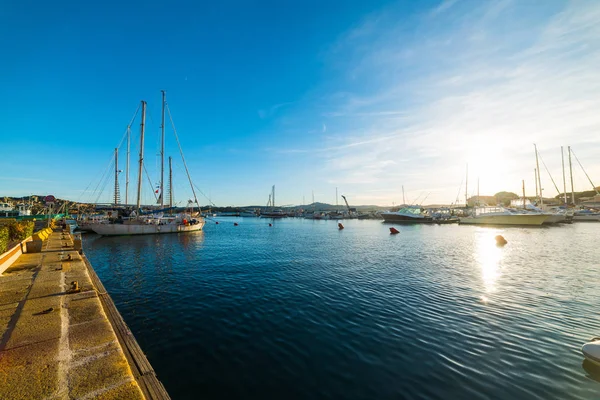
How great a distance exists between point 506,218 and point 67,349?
79.1 m

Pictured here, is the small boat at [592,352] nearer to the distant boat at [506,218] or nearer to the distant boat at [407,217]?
the distant boat at [506,218]

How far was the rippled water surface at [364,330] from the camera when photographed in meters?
5.83

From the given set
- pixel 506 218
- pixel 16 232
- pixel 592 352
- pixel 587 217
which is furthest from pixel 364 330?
pixel 587 217

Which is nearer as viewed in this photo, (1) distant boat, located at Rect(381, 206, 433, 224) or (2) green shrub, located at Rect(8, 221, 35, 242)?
(2) green shrub, located at Rect(8, 221, 35, 242)

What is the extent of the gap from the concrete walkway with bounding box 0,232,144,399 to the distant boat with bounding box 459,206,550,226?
7711 centimetres

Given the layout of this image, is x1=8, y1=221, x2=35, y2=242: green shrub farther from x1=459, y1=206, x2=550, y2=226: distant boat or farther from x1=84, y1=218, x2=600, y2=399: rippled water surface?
x1=459, y1=206, x2=550, y2=226: distant boat

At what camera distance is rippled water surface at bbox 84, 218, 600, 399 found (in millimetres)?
5828

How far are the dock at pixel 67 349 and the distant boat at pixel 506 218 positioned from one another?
76.8m

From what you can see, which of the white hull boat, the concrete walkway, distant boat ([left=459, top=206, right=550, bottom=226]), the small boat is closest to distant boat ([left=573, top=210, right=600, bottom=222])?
distant boat ([left=459, top=206, right=550, bottom=226])

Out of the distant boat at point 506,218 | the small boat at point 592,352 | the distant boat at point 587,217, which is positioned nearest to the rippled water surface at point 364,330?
the small boat at point 592,352

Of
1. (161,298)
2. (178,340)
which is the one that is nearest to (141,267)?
(161,298)

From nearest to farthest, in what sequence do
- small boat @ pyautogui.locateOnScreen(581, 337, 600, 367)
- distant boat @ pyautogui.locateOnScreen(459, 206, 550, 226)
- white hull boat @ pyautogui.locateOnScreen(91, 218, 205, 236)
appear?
1. small boat @ pyautogui.locateOnScreen(581, 337, 600, 367)
2. white hull boat @ pyautogui.locateOnScreen(91, 218, 205, 236)
3. distant boat @ pyautogui.locateOnScreen(459, 206, 550, 226)

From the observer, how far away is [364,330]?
8500 millimetres

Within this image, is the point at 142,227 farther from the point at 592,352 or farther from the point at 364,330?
the point at 592,352
